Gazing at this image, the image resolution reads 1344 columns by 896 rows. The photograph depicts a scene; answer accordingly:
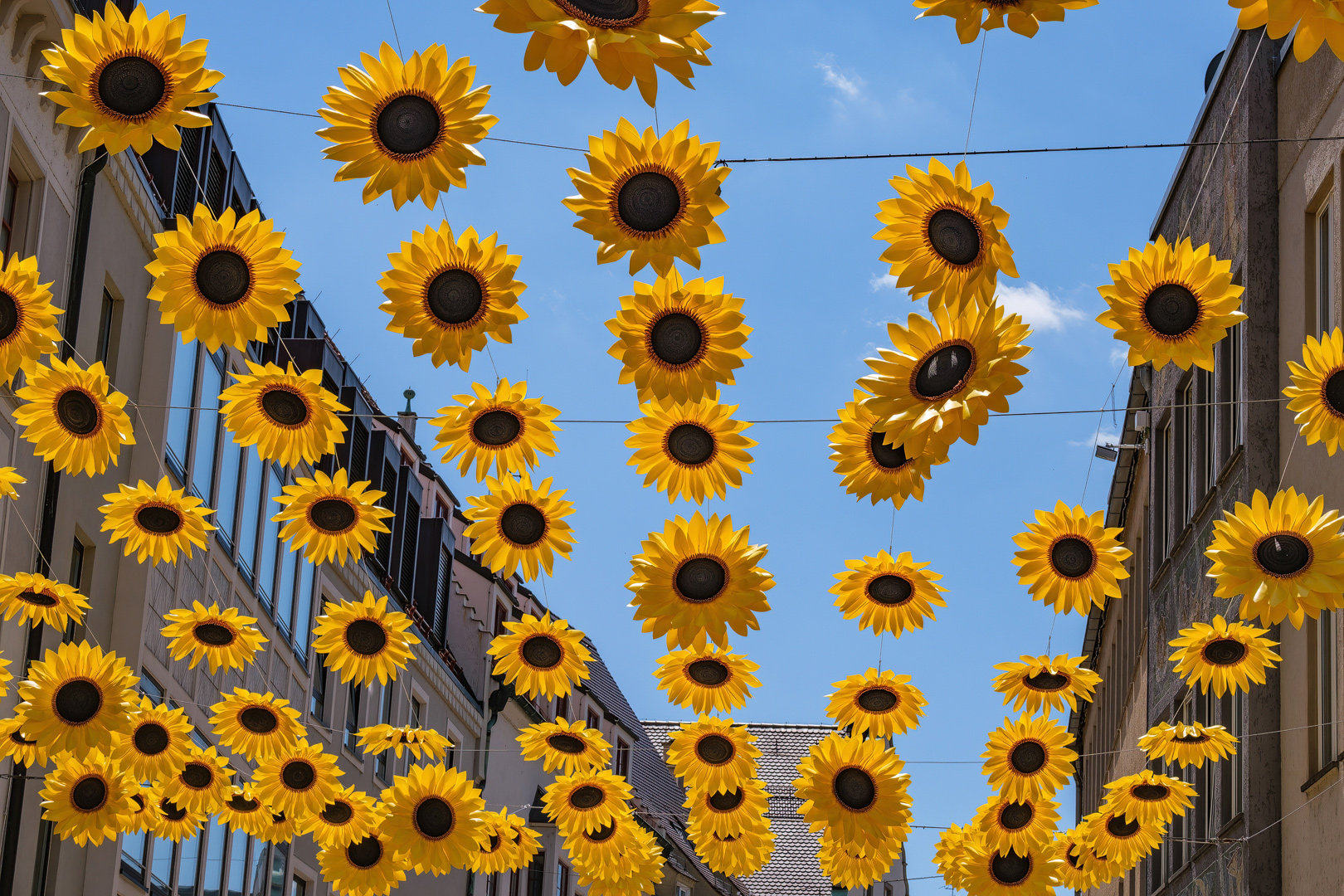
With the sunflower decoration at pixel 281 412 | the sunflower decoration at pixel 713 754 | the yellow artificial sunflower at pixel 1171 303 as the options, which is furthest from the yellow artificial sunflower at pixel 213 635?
the yellow artificial sunflower at pixel 1171 303

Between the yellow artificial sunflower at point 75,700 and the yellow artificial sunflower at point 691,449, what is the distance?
3.93 metres

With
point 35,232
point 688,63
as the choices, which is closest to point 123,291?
point 35,232

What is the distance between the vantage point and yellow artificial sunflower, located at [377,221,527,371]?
7734mm

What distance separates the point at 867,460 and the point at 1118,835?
6838 millimetres

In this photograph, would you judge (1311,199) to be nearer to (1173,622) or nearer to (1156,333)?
(1173,622)

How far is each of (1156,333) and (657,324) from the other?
227 centimetres

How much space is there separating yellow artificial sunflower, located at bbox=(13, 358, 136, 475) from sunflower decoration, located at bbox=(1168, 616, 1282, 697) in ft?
22.1

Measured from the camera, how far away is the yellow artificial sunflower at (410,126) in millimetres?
6738

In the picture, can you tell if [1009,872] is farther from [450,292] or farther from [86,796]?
[450,292]

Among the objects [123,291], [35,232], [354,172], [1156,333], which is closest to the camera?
[354,172]

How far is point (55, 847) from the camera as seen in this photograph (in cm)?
1886

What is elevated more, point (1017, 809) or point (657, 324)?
point (657, 324)

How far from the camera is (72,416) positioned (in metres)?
9.52

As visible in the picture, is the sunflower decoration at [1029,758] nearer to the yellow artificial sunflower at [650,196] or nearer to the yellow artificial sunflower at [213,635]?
the yellow artificial sunflower at [213,635]
